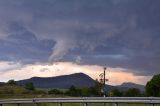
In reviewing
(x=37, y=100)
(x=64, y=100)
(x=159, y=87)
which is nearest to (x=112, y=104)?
(x=64, y=100)

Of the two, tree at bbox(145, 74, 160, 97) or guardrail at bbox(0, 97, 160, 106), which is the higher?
tree at bbox(145, 74, 160, 97)

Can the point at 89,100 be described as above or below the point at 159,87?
below

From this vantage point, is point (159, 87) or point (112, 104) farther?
point (159, 87)

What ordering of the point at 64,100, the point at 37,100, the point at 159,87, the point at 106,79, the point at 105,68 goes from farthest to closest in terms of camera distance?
the point at 159,87, the point at 106,79, the point at 105,68, the point at 37,100, the point at 64,100

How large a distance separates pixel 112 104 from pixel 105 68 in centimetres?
6360

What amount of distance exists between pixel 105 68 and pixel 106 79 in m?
10.2

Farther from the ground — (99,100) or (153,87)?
(153,87)

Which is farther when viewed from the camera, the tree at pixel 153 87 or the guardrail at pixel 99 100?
the tree at pixel 153 87

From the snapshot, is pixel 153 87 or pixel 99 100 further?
pixel 153 87

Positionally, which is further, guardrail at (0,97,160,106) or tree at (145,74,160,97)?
tree at (145,74,160,97)

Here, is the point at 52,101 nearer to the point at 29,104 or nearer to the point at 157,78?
the point at 29,104

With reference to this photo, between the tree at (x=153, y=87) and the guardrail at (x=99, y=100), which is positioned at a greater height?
the tree at (x=153, y=87)

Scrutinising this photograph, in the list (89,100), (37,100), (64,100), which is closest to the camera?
(89,100)

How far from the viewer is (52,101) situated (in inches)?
936
